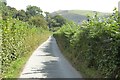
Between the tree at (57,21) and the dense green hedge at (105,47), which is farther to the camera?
the tree at (57,21)

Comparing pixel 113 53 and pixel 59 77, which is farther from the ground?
pixel 113 53

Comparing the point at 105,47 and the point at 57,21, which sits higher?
the point at 105,47

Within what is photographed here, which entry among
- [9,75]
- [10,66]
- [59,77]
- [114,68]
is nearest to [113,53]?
[114,68]

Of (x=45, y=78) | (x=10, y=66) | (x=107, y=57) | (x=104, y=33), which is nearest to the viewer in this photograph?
(x=107, y=57)

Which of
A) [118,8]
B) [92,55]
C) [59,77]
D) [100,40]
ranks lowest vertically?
[59,77]

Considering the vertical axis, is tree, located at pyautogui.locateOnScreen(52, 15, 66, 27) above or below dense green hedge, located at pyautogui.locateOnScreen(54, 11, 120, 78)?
below

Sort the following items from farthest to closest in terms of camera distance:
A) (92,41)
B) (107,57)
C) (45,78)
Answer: (45,78), (92,41), (107,57)

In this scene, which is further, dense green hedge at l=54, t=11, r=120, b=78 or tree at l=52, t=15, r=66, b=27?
tree at l=52, t=15, r=66, b=27

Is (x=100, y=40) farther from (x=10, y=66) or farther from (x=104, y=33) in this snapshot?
(x=10, y=66)

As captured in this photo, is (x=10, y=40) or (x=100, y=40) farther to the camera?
(x=10, y=40)

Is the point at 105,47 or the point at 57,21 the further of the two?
the point at 57,21

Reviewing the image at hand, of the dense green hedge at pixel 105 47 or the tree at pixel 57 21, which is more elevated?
the dense green hedge at pixel 105 47

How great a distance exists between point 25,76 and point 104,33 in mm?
5102

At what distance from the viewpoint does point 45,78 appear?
1375 cm
